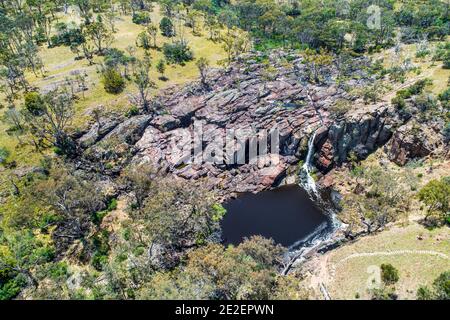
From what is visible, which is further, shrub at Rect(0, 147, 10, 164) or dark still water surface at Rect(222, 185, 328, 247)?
shrub at Rect(0, 147, 10, 164)

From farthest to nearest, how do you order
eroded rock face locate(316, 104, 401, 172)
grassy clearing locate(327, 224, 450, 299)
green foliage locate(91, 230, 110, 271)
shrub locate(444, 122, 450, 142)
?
eroded rock face locate(316, 104, 401, 172) < shrub locate(444, 122, 450, 142) < green foliage locate(91, 230, 110, 271) < grassy clearing locate(327, 224, 450, 299)

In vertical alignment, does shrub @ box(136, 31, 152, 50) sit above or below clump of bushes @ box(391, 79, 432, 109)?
above

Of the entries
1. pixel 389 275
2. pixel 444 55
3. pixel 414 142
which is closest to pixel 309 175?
pixel 414 142

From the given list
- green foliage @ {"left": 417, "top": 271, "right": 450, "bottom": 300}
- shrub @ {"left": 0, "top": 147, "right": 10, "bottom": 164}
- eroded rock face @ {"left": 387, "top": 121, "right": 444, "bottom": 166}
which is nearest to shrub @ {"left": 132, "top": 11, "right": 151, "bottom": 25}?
shrub @ {"left": 0, "top": 147, "right": 10, "bottom": 164}

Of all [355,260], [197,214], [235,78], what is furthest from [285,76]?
[355,260]

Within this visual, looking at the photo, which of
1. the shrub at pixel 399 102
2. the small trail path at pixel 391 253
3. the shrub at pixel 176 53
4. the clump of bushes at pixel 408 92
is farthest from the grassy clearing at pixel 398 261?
the shrub at pixel 176 53

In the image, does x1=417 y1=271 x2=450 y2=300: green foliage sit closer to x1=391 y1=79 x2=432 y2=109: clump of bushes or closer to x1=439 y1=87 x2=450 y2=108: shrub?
x1=391 y1=79 x2=432 y2=109: clump of bushes
